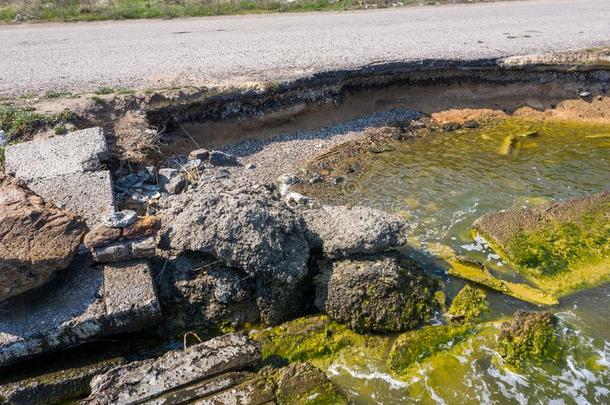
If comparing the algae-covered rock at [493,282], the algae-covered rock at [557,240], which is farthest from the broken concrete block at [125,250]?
the algae-covered rock at [557,240]

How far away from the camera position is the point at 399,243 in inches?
217

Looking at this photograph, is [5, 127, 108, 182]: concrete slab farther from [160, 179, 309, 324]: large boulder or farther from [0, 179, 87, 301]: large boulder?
[160, 179, 309, 324]: large boulder

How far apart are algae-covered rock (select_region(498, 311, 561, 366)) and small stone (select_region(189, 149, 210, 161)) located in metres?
5.49

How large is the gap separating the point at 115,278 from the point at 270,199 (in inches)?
76.1

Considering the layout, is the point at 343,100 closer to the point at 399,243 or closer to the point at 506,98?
the point at 506,98

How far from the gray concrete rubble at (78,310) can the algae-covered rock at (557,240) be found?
4.69 metres

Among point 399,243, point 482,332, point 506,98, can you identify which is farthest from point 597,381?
point 506,98

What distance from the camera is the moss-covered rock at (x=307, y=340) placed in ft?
15.8

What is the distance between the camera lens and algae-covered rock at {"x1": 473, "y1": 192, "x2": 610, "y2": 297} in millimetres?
6012

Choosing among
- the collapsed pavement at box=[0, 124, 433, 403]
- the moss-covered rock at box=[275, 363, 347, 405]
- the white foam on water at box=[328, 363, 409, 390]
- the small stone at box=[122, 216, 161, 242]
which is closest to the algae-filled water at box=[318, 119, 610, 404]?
the white foam on water at box=[328, 363, 409, 390]

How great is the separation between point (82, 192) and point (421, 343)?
4.42m

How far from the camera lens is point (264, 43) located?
11422mm

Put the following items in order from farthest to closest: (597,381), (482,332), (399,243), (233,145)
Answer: (233,145) < (399,243) < (482,332) < (597,381)

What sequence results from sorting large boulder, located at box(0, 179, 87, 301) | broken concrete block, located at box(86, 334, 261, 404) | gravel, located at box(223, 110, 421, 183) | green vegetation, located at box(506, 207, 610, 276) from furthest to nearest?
1. gravel, located at box(223, 110, 421, 183)
2. green vegetation, located at box(506, 207, 610, 276)
3. large boulder, located at box(0, 179, 87, 301)
4. broken concrete block, located at box(86, 334, 261, 404)
